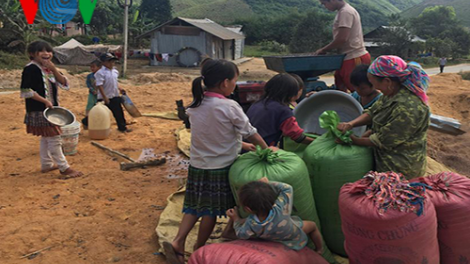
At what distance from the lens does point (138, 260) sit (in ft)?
9.57

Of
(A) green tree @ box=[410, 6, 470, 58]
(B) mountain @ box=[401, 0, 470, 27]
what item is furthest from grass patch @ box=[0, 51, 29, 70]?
(B) mountain @ box=[401, 0, 470, 27]

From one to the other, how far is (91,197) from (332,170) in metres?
2.60

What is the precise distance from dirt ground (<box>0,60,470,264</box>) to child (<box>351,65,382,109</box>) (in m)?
2.05

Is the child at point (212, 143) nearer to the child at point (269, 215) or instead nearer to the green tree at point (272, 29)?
the child at point (269, 215)

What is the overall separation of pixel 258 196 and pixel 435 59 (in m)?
29.4

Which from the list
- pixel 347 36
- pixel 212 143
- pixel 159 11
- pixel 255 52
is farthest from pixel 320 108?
pixel 159 11

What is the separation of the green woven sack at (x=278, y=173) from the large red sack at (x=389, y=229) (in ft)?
1.09

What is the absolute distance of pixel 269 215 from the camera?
2146 millimetres

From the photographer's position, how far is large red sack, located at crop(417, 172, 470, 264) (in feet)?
7.32

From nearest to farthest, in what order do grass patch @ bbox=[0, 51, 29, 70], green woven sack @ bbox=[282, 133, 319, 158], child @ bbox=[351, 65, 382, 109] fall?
child @ bbox=[351, 65, 382, 109], green woven sack @ bbox=[282, 133, 319, 158], grass patch @ bbox=[0, 51, 29, 70]

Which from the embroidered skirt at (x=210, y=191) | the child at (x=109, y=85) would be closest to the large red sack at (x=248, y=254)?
the embroidered skirt at (x=210, y=191)

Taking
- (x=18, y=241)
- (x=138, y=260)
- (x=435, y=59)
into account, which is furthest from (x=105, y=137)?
(x=435, y=59)

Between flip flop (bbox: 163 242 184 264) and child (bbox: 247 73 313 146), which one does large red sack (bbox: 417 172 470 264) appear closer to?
child (bbox: 247 73 313 146)

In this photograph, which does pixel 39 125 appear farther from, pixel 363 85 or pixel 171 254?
pixel 363 85
